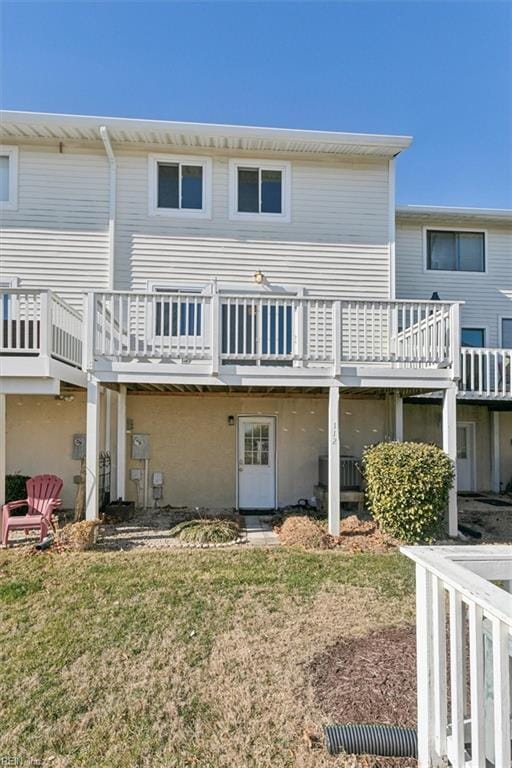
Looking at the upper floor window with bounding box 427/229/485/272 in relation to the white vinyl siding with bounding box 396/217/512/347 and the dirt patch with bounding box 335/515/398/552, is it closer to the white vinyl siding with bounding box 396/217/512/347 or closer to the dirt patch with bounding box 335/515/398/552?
the white vinyl siding with bounding box 396/217/512/347

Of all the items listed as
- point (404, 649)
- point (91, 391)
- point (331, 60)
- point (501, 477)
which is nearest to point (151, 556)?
point (91, 391)

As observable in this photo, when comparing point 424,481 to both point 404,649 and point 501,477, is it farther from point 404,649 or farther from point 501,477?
point 501,477

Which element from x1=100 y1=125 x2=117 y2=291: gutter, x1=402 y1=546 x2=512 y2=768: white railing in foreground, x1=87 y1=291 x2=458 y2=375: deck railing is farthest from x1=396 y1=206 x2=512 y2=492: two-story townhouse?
x1=402 y1=546 x2=512 y2=768: white railing in foreground

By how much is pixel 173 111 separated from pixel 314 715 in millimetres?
10843

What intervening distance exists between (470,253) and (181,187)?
7.60m

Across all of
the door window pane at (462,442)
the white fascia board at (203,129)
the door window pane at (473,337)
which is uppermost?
the white fascia board at (203,129)

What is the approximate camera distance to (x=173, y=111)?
949 cm

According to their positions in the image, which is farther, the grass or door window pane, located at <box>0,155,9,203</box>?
door window pane, located at <box>0,155,9,203</box>

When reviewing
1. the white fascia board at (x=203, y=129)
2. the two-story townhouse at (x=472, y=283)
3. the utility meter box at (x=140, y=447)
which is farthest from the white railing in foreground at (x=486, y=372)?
the utility meter box at (x=140, y=447)

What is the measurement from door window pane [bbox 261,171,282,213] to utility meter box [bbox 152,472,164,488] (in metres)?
5.99

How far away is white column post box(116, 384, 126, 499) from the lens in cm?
839

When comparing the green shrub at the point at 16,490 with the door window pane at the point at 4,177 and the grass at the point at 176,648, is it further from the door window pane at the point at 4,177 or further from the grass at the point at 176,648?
the door window pane at the point at 4,177

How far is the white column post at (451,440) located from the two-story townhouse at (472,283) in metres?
4.19

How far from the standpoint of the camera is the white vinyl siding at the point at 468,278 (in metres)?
11.0
